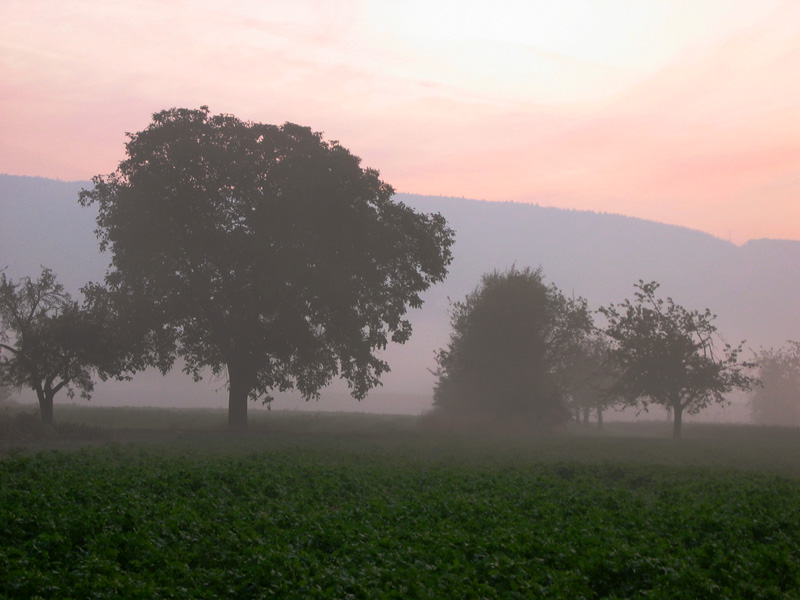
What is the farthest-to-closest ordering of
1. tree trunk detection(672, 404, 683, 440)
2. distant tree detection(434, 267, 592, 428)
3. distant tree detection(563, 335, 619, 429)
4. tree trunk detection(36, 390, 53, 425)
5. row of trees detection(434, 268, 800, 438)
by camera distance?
distant tree detection(563, 335, 619, 429) → distant tree detection(434, 267, 592, 428) → tree trunk detection(672, 404, 683, 440) → row of trees detection(434, 268, 800, 438) → tree trunk detection(36, 390, 53, 425)

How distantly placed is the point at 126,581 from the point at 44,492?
585 cm

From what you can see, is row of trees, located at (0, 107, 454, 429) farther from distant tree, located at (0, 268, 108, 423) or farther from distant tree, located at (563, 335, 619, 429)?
distant tree, located at (563, 335, 619, 429)

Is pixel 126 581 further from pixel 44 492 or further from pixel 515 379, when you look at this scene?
pixel 515 379

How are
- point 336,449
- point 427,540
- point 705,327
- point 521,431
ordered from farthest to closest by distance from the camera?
point 521,431
point 705,327
point 336,449
point 427,540

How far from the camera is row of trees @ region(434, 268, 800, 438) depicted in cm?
5231

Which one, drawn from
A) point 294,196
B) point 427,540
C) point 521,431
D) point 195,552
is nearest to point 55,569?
point 195,552

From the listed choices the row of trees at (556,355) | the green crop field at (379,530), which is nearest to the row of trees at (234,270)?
the row of trees at (556,355)

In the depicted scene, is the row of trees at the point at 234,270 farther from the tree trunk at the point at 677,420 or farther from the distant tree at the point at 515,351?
the tree trunk at the point at 677,420

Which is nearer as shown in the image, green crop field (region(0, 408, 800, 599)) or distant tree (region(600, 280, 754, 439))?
green crop field (region(0, 408, 800, 599))

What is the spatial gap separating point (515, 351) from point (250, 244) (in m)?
26.6

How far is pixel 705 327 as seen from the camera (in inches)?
2072

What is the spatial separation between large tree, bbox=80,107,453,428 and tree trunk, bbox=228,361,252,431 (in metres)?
0.07

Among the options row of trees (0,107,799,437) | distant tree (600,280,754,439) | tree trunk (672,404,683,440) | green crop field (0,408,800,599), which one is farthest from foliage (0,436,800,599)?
tree trunk (672,404,683,440)

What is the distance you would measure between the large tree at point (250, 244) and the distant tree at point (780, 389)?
91.2 metres
